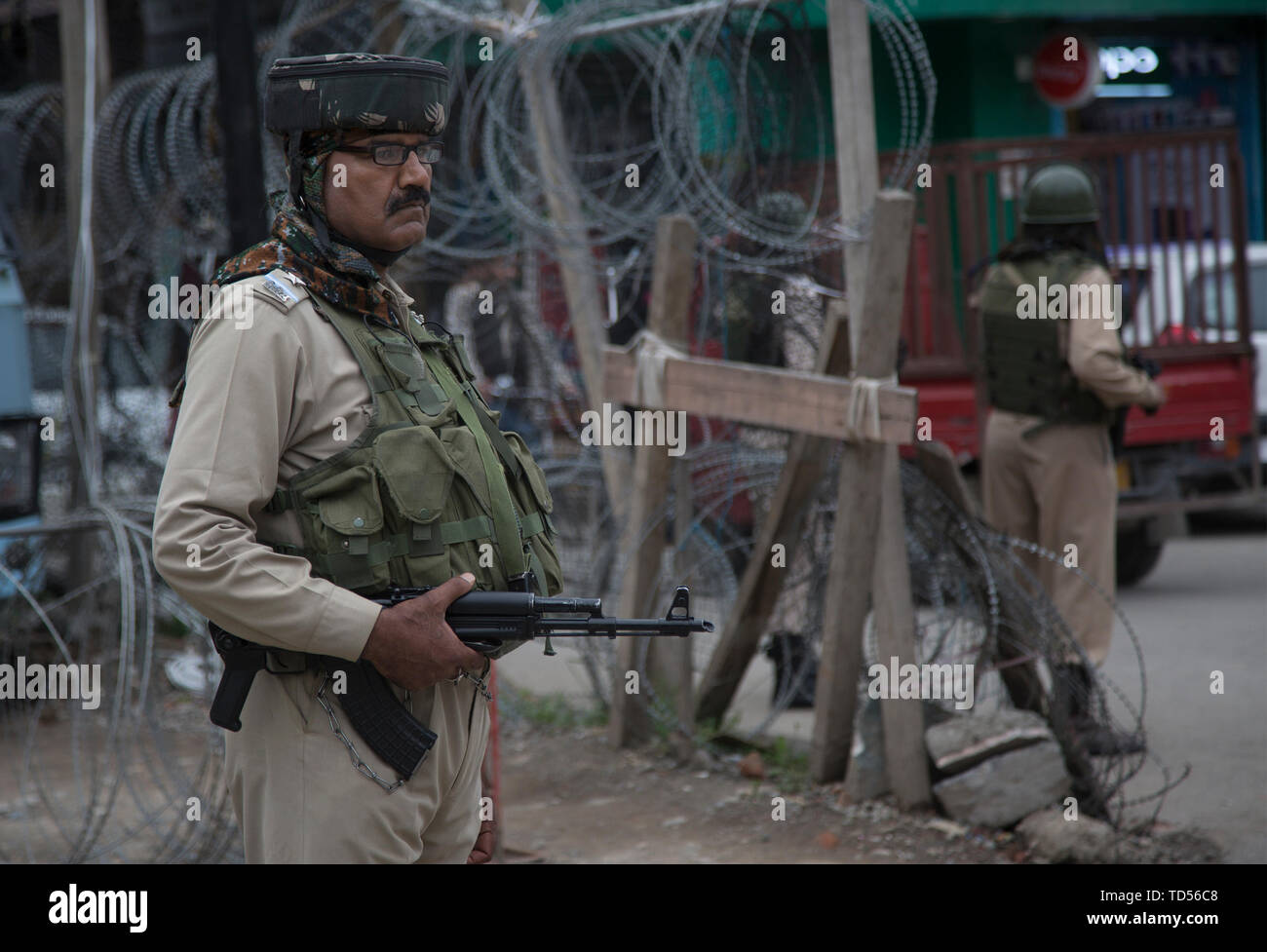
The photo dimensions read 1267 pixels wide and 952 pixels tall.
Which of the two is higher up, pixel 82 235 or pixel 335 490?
pixel 82 235

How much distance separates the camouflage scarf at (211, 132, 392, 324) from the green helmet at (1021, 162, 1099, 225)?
12.2 ft

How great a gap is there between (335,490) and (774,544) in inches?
119

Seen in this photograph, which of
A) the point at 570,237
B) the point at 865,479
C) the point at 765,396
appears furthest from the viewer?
the point at 570,237

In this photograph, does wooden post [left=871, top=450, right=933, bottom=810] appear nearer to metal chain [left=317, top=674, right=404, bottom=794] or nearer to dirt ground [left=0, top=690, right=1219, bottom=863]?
dirt ground [left=0, top=690, right=1219, bottom=863]

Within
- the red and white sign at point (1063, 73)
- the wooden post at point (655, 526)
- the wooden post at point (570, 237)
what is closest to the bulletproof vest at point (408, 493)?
the wooden post at point (655, 526)

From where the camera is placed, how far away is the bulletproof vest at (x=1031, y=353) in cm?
535

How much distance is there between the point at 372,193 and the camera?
2375mm

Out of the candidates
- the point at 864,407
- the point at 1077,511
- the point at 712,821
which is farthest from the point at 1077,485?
the point at 712,821

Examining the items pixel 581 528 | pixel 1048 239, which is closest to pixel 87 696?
pixel 581 528

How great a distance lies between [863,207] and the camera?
4.56 m

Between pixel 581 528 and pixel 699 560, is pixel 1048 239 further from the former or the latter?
pixel 581 528

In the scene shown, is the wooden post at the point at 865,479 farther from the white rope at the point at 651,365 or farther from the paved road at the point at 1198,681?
the paved road at the point at 1198,681

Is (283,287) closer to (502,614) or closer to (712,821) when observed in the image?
(502,614)

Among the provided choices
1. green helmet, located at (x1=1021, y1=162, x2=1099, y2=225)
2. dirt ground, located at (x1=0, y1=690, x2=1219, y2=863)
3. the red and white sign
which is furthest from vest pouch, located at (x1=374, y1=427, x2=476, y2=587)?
the red and white sign
